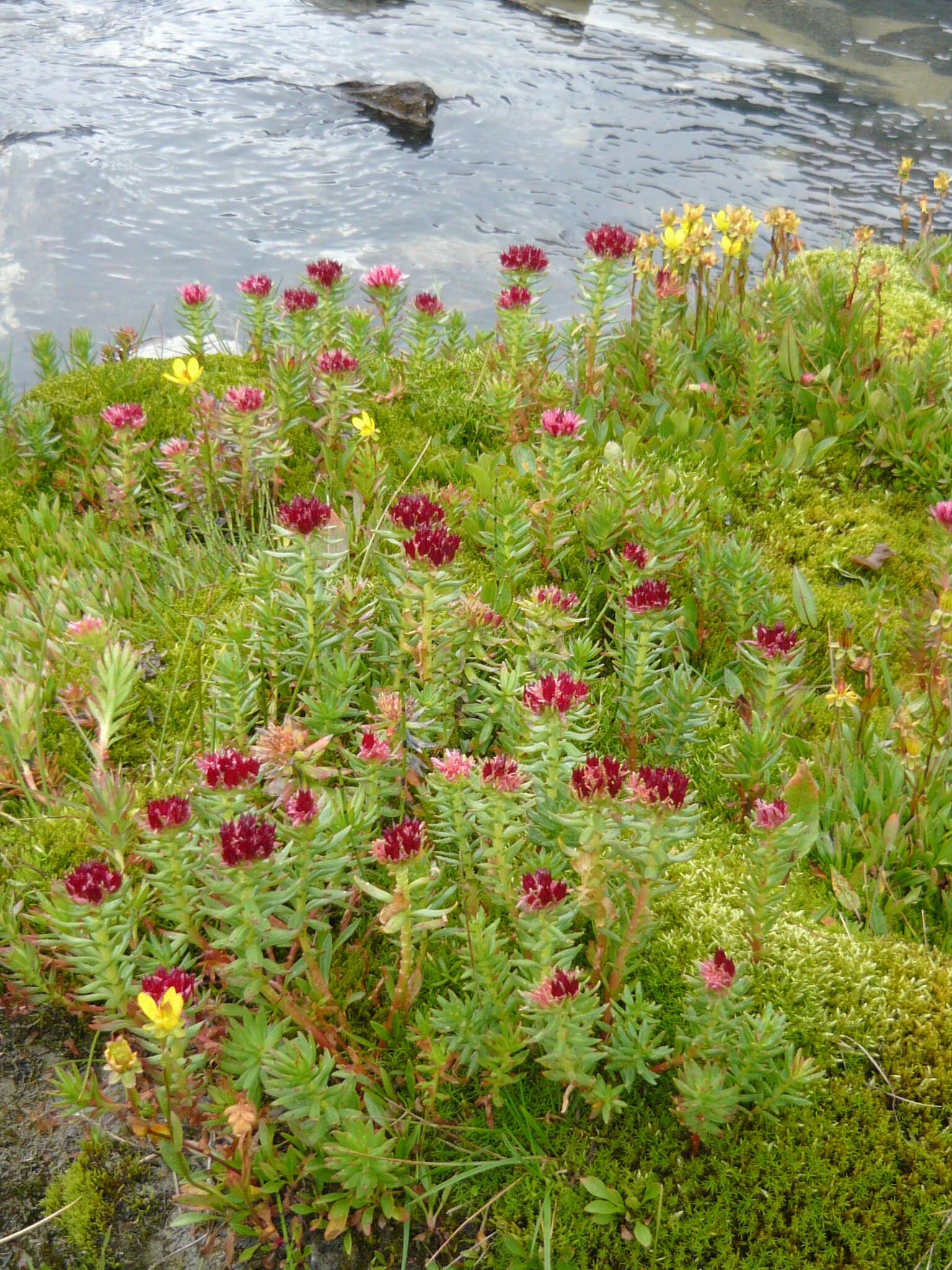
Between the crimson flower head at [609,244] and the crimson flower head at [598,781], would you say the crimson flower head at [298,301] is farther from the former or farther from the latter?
the crimson flower head at [598,781]

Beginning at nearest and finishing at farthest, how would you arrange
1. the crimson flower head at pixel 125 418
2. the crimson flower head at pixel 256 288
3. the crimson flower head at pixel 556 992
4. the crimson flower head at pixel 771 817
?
the crimson flower head at pixel 556 992, the crimson flower head at pixel 771 817, the crimson flower head at pixel 125 418, the crimson flower head at pixel 256 288

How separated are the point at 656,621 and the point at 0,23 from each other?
12794mm

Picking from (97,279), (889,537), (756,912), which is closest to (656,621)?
(756,912)

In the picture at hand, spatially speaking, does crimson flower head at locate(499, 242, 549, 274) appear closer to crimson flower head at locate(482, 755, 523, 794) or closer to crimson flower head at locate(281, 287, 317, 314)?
crimson flower head at locate(281, 287, 317, 314)

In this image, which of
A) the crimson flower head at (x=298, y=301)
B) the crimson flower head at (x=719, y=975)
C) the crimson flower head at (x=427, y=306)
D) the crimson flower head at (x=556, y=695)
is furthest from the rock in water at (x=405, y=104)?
the crimson flower head at (x=719, y=975)

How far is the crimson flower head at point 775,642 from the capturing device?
312cm

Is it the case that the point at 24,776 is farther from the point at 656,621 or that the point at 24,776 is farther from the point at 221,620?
the point at 656,621

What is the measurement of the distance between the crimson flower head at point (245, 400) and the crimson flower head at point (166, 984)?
2.45m

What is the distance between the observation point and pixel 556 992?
86.4 inches

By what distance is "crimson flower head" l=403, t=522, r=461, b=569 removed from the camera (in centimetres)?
282

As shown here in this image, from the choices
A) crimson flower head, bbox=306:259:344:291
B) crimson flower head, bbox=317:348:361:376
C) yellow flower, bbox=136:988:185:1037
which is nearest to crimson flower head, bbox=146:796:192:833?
yellow flower, bbox=136:988:185:1037

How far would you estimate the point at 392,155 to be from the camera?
1045cm

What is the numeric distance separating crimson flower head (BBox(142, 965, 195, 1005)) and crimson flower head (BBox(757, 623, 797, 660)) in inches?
71.9

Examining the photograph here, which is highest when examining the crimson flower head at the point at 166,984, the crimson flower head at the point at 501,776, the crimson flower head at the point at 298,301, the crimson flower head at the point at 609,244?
the crimson flower head at the point at 609,244
